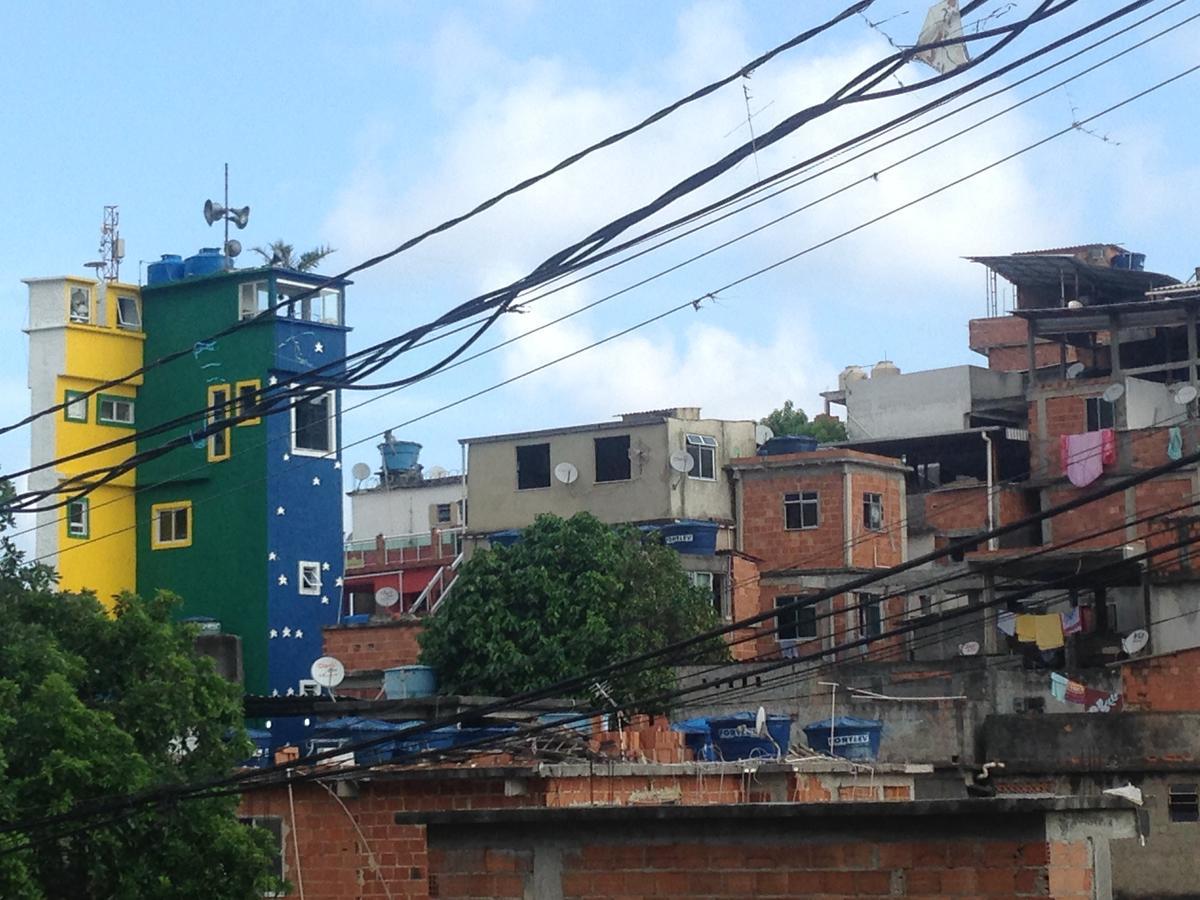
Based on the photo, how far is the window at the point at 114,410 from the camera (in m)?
58.5

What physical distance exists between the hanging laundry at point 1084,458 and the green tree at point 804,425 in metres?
15.9

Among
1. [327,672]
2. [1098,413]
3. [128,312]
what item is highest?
[128,312]

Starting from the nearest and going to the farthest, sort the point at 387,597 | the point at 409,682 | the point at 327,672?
the point at 327,672 → the point at 409,682 → the point at 387,597

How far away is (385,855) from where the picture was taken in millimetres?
21469

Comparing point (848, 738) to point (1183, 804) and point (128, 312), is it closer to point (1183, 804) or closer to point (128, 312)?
point (1183, 804)

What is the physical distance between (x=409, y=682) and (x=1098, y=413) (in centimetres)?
2138

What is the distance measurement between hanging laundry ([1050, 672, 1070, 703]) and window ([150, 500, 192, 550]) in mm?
27352

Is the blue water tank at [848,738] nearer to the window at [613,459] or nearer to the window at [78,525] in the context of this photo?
the window at [613,459]

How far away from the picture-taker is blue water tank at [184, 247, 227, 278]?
58906mm

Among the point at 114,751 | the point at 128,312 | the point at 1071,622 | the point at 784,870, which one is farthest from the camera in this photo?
the point at 128,312

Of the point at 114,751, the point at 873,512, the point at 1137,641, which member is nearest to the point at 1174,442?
the point at 873,512

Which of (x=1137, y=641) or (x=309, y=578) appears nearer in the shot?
(x=1137, y=641)

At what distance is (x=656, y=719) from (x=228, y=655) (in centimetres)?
2021

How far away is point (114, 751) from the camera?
2030cm
